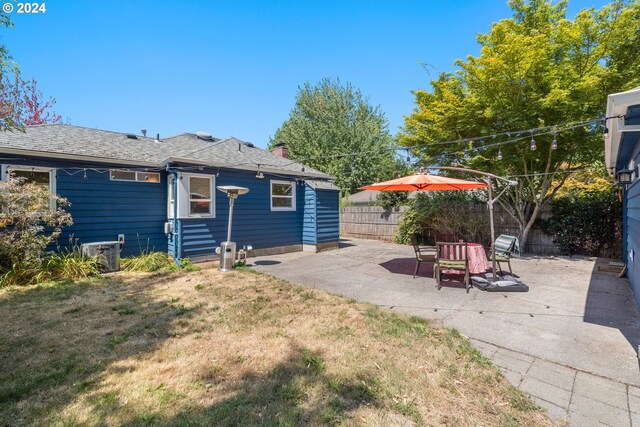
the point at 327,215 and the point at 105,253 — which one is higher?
the point at 327,215

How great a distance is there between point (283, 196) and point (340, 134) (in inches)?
546

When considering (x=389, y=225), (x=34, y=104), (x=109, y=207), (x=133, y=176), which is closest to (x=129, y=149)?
(x=133, y=176)

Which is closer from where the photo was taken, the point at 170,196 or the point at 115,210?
the point at 115,210

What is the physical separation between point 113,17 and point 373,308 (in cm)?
937

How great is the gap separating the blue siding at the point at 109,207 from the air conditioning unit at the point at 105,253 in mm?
519

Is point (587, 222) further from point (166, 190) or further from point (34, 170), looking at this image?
point (34, 170)

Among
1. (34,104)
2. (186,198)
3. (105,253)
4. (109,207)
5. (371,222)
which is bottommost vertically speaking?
(105,253)

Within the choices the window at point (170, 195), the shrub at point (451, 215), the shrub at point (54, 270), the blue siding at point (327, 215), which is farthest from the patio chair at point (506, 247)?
the shrub at point (54, 270)

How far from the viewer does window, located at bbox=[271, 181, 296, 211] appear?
10408 millimetres

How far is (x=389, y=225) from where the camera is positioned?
14.1 m

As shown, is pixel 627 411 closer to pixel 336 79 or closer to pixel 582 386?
pixel 582 386

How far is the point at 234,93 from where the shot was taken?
44.0 ft

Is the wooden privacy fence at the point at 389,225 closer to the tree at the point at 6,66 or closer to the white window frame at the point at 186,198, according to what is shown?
the white window frame at the point at 186,198

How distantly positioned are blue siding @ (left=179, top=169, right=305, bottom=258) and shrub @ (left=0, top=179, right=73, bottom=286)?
2682mm
